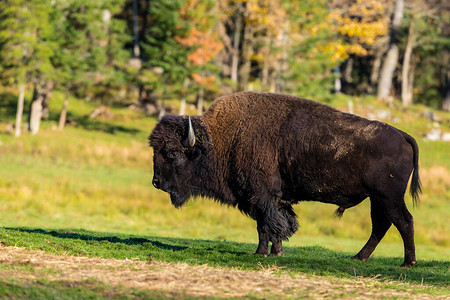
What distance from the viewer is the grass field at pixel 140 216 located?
11031mm

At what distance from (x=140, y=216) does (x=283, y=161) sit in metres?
14.2

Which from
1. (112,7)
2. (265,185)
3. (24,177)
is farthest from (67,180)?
(112,7)

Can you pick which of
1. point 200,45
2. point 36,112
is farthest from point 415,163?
point 200,45

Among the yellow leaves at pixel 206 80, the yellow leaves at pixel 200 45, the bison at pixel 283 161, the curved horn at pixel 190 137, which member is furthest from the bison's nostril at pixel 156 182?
the yellow leaves at pixel 206 80

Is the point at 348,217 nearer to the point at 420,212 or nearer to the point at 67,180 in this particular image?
the point at 420,212

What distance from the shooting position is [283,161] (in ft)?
37.8

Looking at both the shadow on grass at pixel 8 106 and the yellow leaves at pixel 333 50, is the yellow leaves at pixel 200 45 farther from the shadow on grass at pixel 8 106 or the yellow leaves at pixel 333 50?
the shadow on grass at pixel 8 106

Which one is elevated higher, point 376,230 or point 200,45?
point 200,45

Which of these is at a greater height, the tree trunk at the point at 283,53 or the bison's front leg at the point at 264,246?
the tree trunk at the point at 283,53

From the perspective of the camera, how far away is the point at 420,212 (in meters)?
28.1

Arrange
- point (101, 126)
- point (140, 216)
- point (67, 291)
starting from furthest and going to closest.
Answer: point (101, 126)
point (140, 216)
point (67, 291)

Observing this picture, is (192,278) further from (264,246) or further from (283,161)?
(283,161)

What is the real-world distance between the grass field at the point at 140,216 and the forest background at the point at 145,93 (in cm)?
11

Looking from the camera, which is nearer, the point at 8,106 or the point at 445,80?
the point at 8,106
